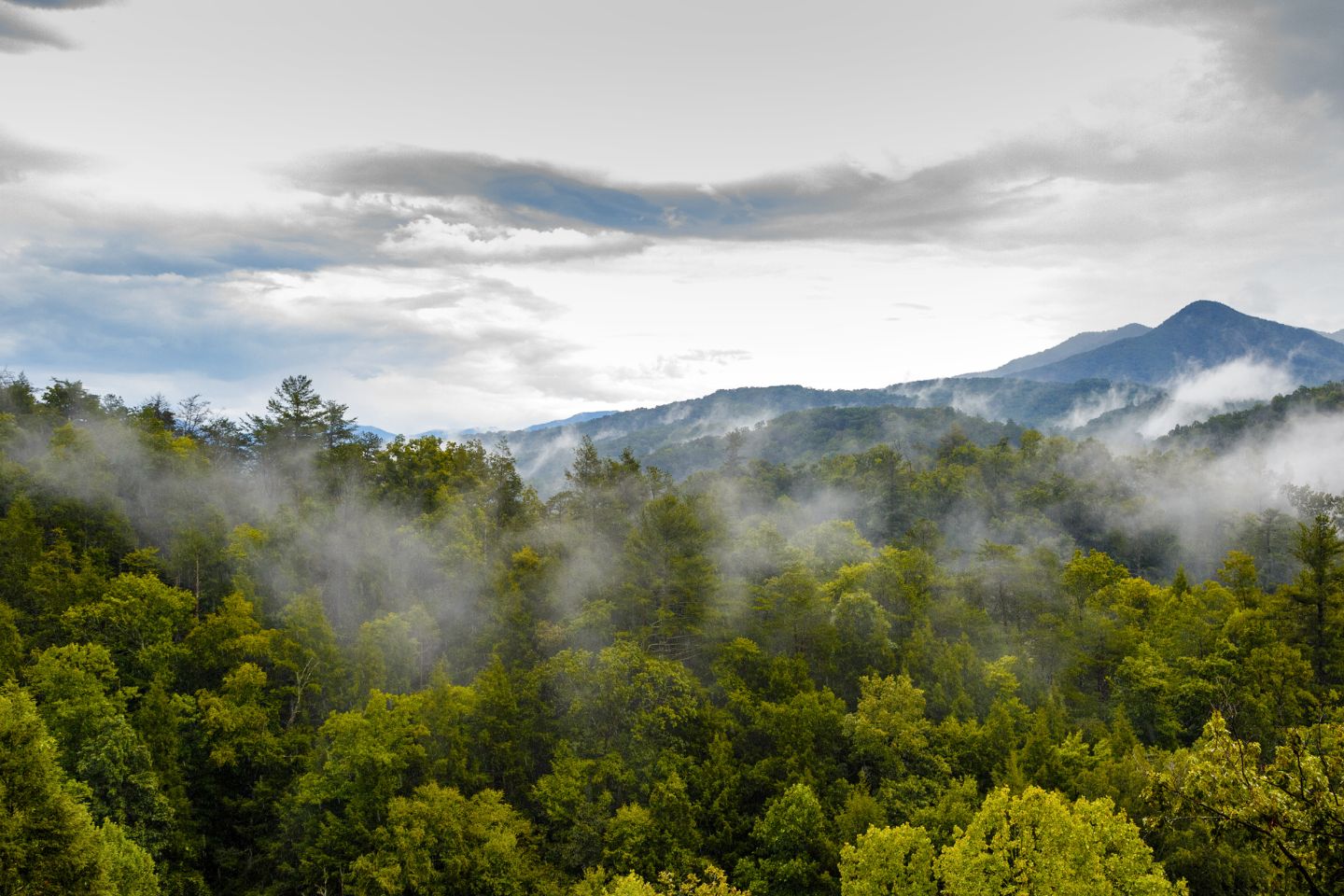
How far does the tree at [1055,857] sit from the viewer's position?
91.1 ft

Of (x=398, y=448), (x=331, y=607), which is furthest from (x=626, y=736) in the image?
(x=398, y=448)

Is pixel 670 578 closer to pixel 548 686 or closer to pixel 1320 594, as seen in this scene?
pixel 548 686

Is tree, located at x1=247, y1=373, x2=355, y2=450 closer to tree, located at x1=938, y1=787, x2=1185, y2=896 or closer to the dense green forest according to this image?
the dense green forest

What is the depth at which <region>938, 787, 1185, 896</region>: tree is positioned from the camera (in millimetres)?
27766

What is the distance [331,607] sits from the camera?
6106 cm

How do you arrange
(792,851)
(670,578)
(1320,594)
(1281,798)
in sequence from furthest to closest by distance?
A: 1. (670,578)
2. (1320,594)
3. (792,851)
4. (1281,798)

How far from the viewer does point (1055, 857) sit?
28094mm

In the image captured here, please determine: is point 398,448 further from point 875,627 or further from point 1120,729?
point 1120,729

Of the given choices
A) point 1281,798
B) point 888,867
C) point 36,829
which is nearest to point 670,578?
point 888,867

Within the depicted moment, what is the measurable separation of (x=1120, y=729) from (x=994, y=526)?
91080mm

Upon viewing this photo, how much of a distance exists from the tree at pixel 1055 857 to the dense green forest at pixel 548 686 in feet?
0.46

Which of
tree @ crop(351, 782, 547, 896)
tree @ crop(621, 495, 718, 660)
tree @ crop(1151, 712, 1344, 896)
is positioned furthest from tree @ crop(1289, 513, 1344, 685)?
tree @ crop(351, 782, 547, 896)

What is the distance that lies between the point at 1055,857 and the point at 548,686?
3642cm

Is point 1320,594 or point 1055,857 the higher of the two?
point 1320,594
